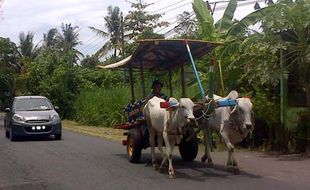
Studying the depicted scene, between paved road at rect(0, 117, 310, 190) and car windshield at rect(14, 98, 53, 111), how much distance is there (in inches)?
189

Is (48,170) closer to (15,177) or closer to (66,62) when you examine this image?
(15,177)

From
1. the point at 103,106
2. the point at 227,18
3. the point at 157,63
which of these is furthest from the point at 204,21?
the point at 103,106

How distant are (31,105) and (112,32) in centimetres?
3145

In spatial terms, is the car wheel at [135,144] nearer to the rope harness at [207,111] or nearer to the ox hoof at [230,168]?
the rope harness at [207,111]

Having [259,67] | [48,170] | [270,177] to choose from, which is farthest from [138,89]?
[270,177]

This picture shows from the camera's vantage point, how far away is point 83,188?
9.68m

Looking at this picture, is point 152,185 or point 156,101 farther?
point 156,101

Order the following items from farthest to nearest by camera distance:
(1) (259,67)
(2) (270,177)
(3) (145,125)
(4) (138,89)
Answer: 1. (4) (138,89)
2. (1) (259,67)
3. (3) (145,125)
4. (2) (270,177)

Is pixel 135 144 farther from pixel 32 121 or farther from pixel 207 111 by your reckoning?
pixel 32 121

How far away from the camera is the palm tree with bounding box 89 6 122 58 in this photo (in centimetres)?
4709

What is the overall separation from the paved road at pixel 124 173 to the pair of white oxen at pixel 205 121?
0.56 m

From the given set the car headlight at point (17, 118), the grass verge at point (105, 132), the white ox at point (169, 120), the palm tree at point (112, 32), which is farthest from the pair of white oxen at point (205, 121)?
the palm tree at point (112, 32)

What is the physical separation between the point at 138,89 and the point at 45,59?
20836mm

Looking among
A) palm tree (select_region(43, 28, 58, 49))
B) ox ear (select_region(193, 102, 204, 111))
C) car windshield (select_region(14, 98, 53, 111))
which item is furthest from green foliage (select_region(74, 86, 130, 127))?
palm tree (select_region(43, 28, 58, 49))
